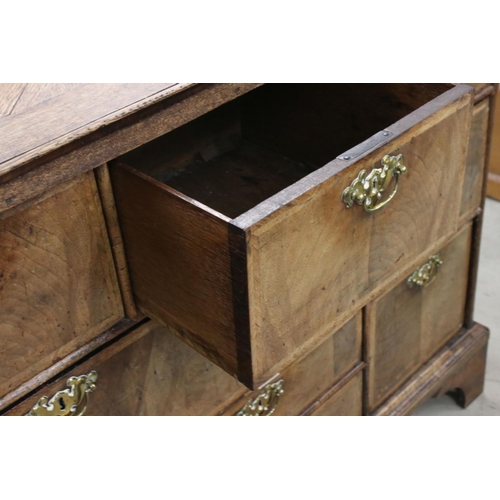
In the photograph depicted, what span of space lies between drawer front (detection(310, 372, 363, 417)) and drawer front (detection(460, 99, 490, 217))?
0.28 meters

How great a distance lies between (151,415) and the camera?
3.26 ft

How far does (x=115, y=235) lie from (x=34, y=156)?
166 millimetres

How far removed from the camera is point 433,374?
1313mm

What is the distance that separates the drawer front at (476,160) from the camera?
1111 millimetres

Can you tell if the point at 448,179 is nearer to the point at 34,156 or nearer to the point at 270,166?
the point at 270,166

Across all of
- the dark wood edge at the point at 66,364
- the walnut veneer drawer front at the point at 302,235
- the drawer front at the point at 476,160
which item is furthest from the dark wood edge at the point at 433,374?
the dark wood edge at the point at 66,364

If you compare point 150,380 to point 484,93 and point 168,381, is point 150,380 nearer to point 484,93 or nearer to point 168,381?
point 168,381

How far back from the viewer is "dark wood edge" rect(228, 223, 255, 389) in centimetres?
71

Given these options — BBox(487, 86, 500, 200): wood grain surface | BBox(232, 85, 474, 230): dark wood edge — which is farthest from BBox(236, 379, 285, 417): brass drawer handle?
BBox(487, 86, 500, 200): wood grain surface

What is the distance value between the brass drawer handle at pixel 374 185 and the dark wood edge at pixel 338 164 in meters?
0.02

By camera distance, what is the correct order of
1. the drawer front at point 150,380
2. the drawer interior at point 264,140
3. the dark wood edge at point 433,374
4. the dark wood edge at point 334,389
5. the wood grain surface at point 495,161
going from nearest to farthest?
the drawer front at point 150,380 < the drawer interior at point 264,140 < the dark wood edge at point 334,389 < the dark wood edge at point 433,374 < the wood grain surface at point 495,161

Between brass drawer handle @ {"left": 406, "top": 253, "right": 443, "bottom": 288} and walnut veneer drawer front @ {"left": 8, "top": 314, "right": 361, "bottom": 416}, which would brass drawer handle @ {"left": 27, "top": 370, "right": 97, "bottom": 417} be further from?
brass drawer handle @ {"left": 406, "top": 253, "right": 443, "bottom": 288}

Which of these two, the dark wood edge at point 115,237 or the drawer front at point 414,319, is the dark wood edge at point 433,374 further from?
the dark wood edge at point 115,237

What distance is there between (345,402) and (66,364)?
473mm
